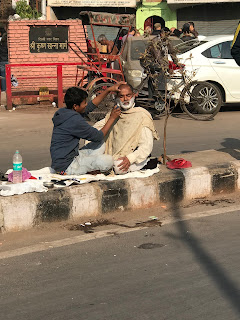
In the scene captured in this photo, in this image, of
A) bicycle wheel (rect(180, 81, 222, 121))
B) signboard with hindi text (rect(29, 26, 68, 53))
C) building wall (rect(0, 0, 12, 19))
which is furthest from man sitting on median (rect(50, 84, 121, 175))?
building wall (rect(0, 0, 12, 19))

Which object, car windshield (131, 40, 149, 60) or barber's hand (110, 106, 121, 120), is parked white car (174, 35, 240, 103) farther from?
barber's hand (110, 106, 121, 120)

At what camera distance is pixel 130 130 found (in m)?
6.70

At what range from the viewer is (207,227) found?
573 centimetres

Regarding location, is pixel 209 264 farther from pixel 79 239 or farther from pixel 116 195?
pixel 116 195

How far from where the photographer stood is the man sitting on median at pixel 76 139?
20.5 feet

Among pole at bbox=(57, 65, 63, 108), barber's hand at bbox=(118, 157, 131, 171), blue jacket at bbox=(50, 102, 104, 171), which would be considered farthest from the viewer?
pole at bbox=(57, 65, 63, 108)

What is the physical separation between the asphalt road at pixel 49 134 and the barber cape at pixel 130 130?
6.40 ft

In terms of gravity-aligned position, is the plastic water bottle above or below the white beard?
below

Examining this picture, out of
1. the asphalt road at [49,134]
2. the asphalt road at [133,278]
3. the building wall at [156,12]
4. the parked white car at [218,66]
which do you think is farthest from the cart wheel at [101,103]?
the building wall at [156,12]

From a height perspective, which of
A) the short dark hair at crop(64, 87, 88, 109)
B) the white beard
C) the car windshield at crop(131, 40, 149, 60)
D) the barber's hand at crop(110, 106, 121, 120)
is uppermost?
the car windshield at crop(131, 40, 149, 60)

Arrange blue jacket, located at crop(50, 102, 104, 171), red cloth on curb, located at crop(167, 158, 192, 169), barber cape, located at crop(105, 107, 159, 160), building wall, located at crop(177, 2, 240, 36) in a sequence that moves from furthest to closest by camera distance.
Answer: building wall, located at crop(177, 2, 240, 36), red cloth on curb, located at crop(167, 158, 192, 169), barber cape, located at crop(105, 107, 159, 160), blue jacket, located at crop(50, 102, 104, 171)

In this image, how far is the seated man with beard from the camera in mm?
6551

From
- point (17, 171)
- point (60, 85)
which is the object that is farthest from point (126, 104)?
point (60, 85)

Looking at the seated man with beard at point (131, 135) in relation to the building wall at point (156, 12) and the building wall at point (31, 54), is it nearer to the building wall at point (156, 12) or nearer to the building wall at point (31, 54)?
the building wall at point (31, 54)
